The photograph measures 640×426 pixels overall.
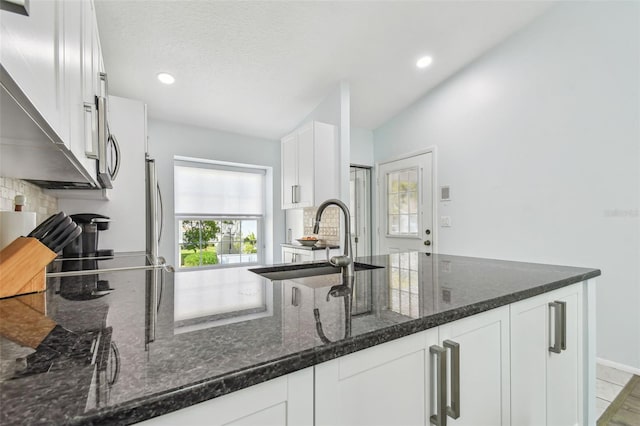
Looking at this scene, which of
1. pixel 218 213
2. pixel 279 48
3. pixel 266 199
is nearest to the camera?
pixel 279 48

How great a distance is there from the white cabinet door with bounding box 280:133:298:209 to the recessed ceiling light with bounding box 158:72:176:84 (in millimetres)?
1428

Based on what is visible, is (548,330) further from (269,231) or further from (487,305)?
(269,231)

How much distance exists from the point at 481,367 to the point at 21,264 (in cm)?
133

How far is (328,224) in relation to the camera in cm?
378

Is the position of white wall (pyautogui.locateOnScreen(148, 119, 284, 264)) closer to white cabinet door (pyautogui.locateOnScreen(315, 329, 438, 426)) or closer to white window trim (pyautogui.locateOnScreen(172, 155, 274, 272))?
white window trim (pyautogui.locateOnScreen(172, 155, 274, 272))

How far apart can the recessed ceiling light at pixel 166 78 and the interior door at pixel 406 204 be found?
296 cm

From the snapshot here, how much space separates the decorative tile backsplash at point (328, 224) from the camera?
360 cm

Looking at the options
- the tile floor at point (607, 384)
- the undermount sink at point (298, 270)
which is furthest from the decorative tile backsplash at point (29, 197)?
the tile floor at point (607, 384)

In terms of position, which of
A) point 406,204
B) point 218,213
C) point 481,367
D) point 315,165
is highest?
point 315,165

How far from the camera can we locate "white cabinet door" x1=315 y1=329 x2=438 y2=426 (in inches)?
21.9

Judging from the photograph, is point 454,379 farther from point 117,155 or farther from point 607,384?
point 607,384

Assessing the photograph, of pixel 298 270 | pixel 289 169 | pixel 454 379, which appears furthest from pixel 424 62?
pixel 454 379

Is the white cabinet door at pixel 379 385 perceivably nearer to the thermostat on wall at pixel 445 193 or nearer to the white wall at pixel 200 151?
the thermostat on wall at pixel 445 193

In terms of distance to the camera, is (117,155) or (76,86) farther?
(117,155)
